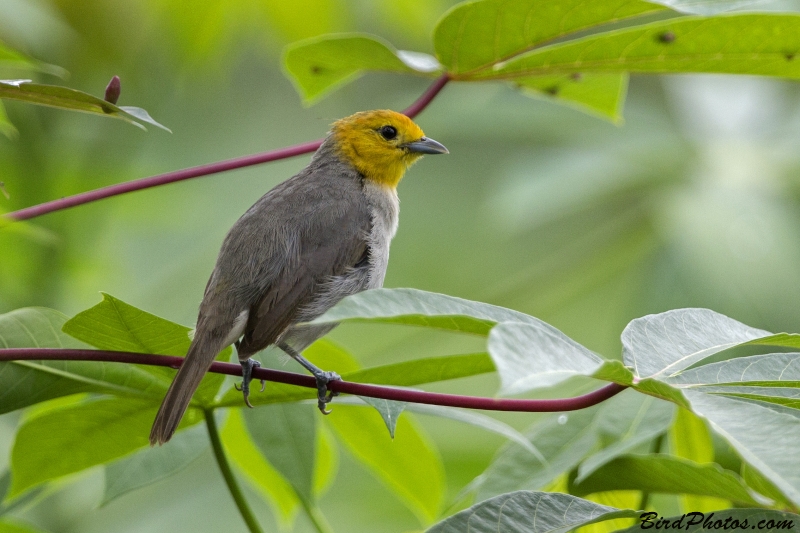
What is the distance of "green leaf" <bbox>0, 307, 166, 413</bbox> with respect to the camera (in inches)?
84.1

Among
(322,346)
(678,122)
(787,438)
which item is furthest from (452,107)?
(787,438)

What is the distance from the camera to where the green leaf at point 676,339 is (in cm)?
177

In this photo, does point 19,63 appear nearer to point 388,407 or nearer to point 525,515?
point 388,407

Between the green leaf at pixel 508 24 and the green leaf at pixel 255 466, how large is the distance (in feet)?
4.74

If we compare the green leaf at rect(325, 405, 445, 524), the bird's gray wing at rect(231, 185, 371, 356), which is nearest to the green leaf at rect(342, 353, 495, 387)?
the green leaf at rect(325, 405, 445, 524)

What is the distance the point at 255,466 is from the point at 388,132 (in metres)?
1.93

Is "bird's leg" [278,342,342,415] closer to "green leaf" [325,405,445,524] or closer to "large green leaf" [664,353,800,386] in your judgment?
"green leaf" [325,405,445,524]

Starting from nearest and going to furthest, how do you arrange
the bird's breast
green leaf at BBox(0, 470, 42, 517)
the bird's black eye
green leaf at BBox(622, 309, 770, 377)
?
1. green leaf at BBox(622, 309, 770, 377)
2. green leaf at BBox(0, 470, 42, 517)
3. the bird's breast
4. the bird's black eye

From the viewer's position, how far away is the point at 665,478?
2221 mm

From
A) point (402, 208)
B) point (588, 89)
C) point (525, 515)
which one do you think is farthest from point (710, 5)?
point (402, 208)

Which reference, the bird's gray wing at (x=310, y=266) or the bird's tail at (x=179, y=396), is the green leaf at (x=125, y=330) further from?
the bird's gray wing at (x=310, y=266)

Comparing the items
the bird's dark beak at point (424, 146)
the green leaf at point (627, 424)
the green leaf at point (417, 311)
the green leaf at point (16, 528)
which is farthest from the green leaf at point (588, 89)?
the green leaf at point (16, 528)

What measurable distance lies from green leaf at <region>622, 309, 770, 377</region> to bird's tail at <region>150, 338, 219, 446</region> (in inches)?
43.6

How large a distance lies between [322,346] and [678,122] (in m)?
4.27
